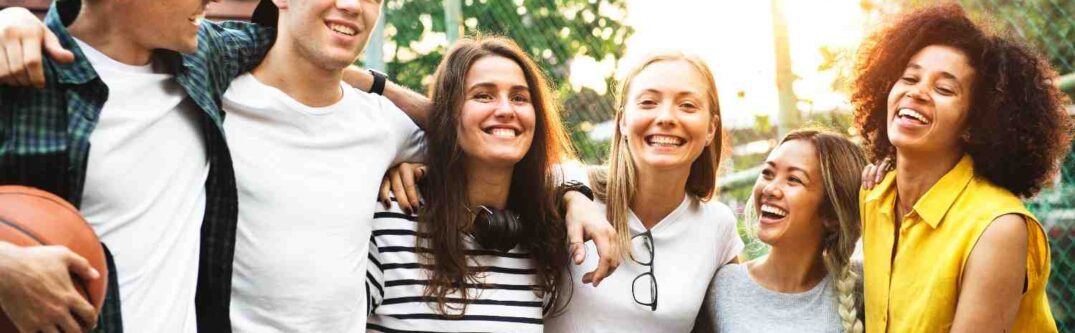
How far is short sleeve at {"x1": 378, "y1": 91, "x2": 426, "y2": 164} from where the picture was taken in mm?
3137

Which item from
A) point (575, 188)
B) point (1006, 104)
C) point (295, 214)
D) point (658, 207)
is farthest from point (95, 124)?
point (1006, 104)

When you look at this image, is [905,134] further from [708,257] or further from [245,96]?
[245,96]

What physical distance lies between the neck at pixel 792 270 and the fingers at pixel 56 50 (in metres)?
2.14

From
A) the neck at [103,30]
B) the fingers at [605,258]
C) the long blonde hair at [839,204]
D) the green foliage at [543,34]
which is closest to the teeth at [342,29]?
the neck at [103,30]

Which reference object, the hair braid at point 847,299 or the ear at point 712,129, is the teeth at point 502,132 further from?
the hair braid at point 847,299

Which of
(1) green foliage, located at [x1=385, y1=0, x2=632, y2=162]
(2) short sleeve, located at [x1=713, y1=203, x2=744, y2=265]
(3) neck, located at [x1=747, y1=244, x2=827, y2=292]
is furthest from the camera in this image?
(1) green foliage, located at [x1=385, y1=0, x2=632, y2=162]

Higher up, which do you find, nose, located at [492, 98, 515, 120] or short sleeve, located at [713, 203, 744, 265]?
nose, located at [492, 98, 515, 120]

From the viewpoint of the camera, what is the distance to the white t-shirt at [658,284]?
10.6 feet

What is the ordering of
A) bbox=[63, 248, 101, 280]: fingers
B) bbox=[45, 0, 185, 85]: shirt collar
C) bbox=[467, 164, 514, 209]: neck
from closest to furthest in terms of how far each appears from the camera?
bbox=[63, 248, 101, 280]: fingers, bbox=[45, 0, 185, 85]: shirt collar, bbox=[467, 164, 514, 209]: neck

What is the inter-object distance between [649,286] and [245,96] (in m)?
1.30

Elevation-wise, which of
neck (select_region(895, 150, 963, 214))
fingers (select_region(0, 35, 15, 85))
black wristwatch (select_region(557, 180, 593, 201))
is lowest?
black wristwatch (select_region(557, 180, 593, 201))

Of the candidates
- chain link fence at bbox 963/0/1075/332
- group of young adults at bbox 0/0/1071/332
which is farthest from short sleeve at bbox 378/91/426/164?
chain link fence at bbox 963/0/1075/332

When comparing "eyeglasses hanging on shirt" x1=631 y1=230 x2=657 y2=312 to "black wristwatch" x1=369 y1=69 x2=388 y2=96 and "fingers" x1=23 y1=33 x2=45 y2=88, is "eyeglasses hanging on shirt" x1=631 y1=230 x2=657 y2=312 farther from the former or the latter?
"fingers" x1=23 y1=33 x2=45 y2=88

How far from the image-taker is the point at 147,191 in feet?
7.84
